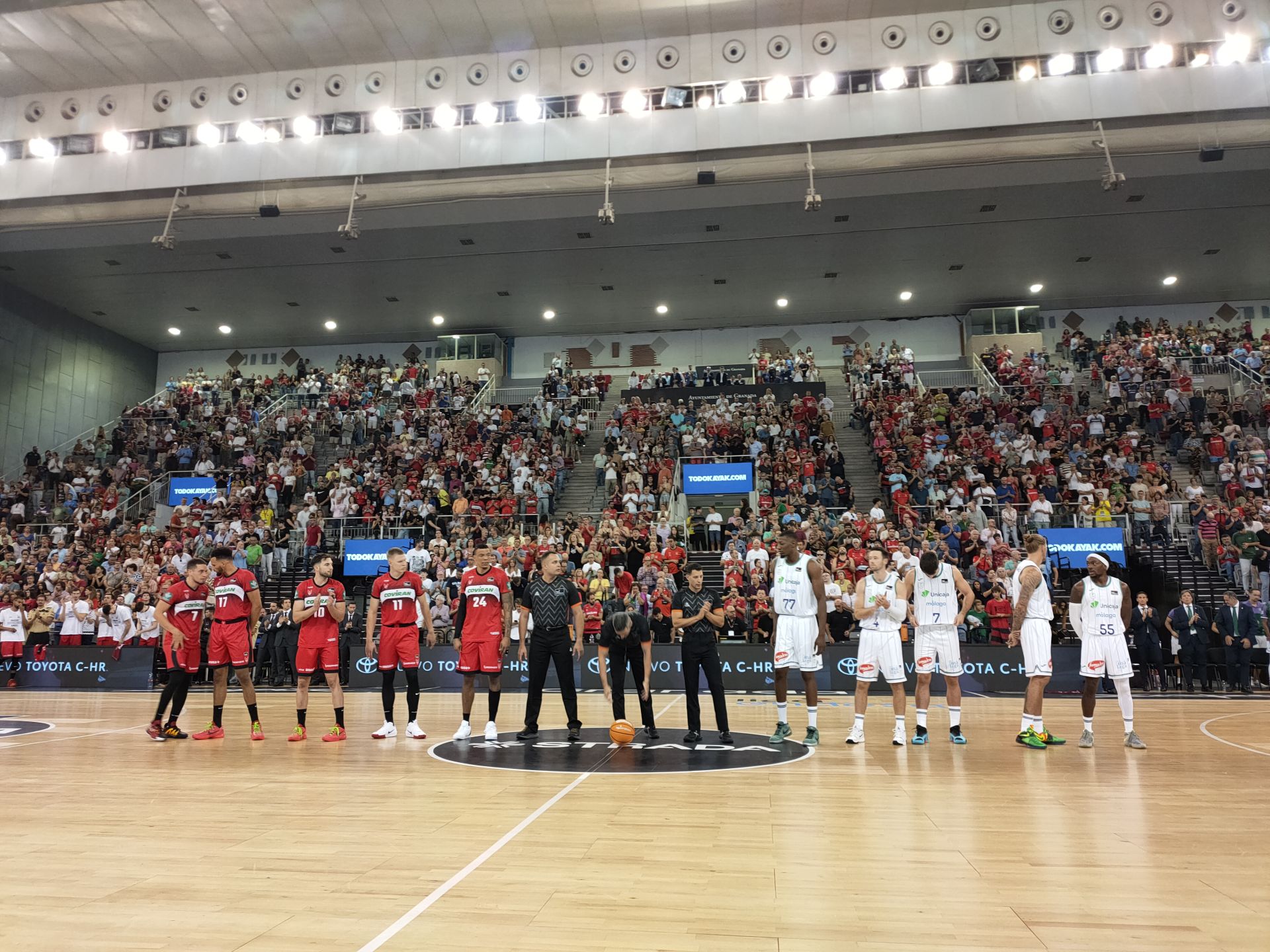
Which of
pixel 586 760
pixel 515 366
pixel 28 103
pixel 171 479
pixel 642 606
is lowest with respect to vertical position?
pixel 586 760

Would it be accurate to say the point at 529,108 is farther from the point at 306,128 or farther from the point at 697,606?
the point at 697,606

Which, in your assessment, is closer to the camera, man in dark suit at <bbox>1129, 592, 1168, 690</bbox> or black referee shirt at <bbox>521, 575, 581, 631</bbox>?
black referee shirt at <bbox>521, 575, 581, 631</bbox>

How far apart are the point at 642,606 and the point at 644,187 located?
1182 centimetres

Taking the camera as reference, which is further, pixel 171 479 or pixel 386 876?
pixel 171 479

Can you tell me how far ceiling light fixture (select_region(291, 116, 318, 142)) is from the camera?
79.5ft

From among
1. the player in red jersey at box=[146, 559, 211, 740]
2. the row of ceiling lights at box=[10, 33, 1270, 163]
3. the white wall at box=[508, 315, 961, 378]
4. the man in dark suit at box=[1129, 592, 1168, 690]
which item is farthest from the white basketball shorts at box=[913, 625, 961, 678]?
the white wall at box=[508, 315, 961, 378]

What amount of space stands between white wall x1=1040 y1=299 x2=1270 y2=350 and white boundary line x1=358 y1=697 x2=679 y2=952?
33.1 meters

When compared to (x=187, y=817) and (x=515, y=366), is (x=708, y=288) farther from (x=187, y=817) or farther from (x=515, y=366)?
(x=187, y=817)

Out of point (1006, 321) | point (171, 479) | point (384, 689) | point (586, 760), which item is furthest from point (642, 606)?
point (1006, 321)

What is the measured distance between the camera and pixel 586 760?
27.7 feet

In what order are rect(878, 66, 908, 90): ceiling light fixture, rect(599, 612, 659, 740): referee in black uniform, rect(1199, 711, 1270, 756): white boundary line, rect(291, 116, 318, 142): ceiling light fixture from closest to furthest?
rect(1199, 711, 1270, 756): white boundary line, rect(599, 612, 659, 740): referee in black uniform, rect(878, 66, 908, 90): ceiling light fixture, rect(291, 116, 318, 142): ceiling light fixture

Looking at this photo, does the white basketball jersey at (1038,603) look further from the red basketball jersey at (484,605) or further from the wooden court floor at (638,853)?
the red basketball jersey at (484,605)

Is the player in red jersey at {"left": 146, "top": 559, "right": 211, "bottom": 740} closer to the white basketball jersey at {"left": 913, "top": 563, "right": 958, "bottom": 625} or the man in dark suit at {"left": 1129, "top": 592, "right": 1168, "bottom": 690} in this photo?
the white basketball jersey at {"left": 913, "top": 563, "right": 958, "bottom": 625}

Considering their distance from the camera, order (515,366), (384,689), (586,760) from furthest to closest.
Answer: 1. (515,366)
2. (384,689)
3. (586,760)
